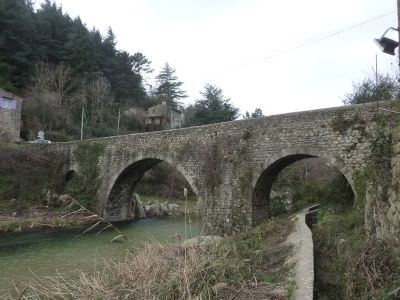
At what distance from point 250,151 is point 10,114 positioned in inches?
938

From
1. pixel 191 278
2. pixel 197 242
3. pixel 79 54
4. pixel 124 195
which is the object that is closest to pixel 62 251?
pixel 197 242

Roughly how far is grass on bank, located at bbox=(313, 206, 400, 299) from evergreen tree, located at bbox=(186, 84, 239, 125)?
1076 inches

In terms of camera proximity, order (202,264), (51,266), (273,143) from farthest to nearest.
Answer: (273,143), (51,266), (202,264)

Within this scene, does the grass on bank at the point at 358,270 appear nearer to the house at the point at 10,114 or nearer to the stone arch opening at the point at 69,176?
the stone arch opening at the point at 69,176

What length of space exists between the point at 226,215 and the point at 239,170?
1804 millimetres

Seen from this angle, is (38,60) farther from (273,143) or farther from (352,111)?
(352,111)

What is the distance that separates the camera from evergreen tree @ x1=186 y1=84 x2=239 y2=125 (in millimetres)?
34250

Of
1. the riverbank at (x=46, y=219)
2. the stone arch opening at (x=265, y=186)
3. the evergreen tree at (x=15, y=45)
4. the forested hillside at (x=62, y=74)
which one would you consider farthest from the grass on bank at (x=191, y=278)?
the evergreen tree at (x=15, y=45)

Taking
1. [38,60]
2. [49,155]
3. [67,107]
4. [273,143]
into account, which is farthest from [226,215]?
[38,60]

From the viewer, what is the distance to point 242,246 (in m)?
7.40

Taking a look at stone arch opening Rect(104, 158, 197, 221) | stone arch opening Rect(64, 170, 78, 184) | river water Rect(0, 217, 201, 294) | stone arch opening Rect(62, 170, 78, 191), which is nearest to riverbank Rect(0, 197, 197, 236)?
river water Rect(0, 217, 201, 294)

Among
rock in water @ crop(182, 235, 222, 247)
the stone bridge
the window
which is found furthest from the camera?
the window

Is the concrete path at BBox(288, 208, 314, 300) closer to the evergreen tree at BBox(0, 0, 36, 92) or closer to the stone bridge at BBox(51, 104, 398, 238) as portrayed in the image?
the stone bridge at BBox(51, 104, 398, 238)

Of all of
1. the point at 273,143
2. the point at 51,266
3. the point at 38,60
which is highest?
the point at 38,60
